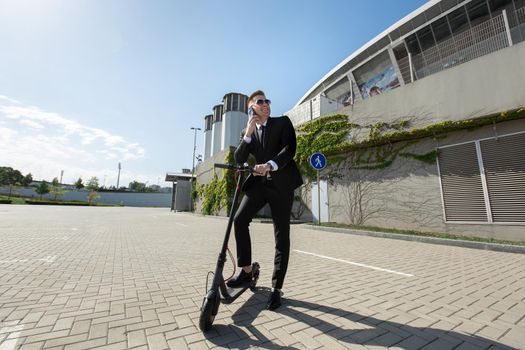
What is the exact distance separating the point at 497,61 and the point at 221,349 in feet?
34.9

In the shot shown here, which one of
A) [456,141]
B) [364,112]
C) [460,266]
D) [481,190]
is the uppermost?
[364,112]

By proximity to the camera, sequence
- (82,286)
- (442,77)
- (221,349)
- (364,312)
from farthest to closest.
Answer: (442,77), (82,286), (364,312), (221,349)

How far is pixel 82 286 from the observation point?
2.91 metres

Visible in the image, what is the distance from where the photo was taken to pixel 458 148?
8.24 m

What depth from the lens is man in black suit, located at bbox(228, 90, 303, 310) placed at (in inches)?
94.7

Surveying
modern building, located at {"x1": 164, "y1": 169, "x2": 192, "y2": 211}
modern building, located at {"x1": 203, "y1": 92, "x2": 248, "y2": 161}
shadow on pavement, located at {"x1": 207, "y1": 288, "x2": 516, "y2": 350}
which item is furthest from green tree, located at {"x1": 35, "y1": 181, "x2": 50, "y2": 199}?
shadow on pavement, located at {"x1": 207, "y1": 288, "x2": 516, "y2": 350}

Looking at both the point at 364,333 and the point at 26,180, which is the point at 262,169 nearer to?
the point at 364,333

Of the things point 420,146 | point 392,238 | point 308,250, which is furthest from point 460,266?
point 420,146

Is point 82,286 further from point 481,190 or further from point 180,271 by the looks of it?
point 481,190

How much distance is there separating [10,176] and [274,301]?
9105cm

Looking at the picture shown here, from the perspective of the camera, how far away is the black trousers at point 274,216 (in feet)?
7.95

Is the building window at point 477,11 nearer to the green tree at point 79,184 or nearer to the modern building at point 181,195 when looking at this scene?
the modern building at point 181,195

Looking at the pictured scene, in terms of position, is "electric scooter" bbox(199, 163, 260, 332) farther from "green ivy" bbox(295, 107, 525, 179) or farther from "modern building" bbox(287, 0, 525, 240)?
"green ivy" bbox(295, 107, 525, 179)

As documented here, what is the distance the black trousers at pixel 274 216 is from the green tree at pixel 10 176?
86.2 meters
